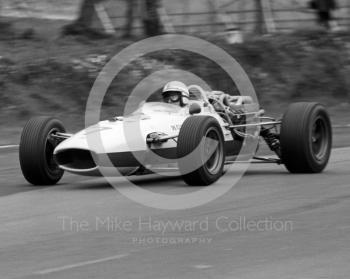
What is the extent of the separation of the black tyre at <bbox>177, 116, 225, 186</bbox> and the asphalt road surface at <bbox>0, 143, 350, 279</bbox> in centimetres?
24

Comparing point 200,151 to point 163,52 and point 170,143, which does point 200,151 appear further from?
point 163,52

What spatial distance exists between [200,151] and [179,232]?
7.00ft

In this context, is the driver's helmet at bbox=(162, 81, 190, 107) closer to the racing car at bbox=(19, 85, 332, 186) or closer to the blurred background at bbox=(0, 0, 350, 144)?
the racing car at bbox=(19, 85, 332, 186)

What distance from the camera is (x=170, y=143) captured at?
1057 cm

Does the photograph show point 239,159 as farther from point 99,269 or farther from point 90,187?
point 99,269

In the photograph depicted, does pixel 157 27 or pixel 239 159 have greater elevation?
pixel 157 27

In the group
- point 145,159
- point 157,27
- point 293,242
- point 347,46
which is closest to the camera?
point 293,242

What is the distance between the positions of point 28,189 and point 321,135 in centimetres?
397

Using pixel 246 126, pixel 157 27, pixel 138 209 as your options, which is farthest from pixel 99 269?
pixel 157 27

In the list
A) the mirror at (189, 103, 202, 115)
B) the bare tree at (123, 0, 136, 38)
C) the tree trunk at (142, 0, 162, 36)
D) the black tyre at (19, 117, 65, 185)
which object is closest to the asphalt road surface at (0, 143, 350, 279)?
the black tyre at (19, 117, 65, 185)

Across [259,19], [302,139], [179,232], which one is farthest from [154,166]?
[259,19]

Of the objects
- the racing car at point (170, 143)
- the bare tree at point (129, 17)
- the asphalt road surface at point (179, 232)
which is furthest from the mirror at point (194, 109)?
the bare tree at point (129, 17)

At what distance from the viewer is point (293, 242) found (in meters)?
7.54

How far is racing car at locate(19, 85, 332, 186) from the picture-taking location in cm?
1019
